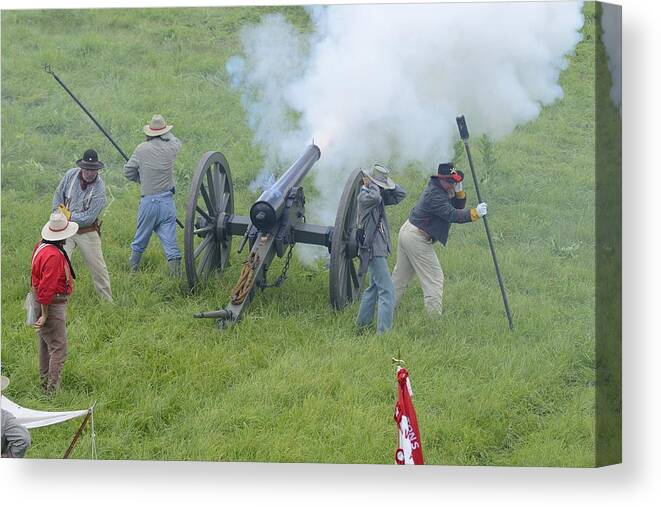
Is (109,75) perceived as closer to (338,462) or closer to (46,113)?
(46,113)

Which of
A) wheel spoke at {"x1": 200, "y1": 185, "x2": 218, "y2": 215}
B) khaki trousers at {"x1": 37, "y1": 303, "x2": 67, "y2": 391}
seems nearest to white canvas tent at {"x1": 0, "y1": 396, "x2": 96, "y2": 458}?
khaki trousers at {"x1": 37, "y1": 303, "x2": 67, "y2": 391}

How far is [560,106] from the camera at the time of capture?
9828 millimetres

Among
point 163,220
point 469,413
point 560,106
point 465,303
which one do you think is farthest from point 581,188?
point 163,220

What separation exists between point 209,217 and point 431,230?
1.90 meters

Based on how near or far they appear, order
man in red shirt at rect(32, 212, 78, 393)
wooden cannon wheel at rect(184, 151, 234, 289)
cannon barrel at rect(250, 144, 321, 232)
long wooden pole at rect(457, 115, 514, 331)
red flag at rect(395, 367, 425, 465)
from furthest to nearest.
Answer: wooden cannon wheel at rect(184, 151, 234, 289)
cannon barrel at rect(250, 144, 321, 232)
long wooden pole at rect(457, 115, 514, 331)
man in red shirt at rect(32, 212, 78, 393)
red flag at rect(395, 367, 425, 465)

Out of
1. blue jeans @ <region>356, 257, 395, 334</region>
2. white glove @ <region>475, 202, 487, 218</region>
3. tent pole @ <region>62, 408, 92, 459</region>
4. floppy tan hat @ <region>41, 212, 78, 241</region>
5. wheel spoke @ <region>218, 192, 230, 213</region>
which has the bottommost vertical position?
tent pole @ <region>62, 408, 92, 459</region>

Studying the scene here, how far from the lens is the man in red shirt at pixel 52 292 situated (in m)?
9.77

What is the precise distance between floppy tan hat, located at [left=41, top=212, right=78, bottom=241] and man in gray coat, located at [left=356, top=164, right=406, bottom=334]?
2259mm

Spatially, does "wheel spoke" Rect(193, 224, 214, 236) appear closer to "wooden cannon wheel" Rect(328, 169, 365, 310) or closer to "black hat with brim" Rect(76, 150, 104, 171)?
"black hat with brim" Rect(76, 150, 104, 171)

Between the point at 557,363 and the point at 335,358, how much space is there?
167cm

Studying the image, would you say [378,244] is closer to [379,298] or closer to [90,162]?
[379,298]

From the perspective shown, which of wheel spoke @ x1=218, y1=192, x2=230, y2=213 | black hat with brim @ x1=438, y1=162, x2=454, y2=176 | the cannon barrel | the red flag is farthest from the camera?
wheel spoke @ x1=218, y1=192, x2=230, y2=213

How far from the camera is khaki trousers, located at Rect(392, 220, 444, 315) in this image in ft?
33.2

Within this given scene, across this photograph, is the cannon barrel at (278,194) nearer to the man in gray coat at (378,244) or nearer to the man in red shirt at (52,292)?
the man in gray coat at (378,244)
